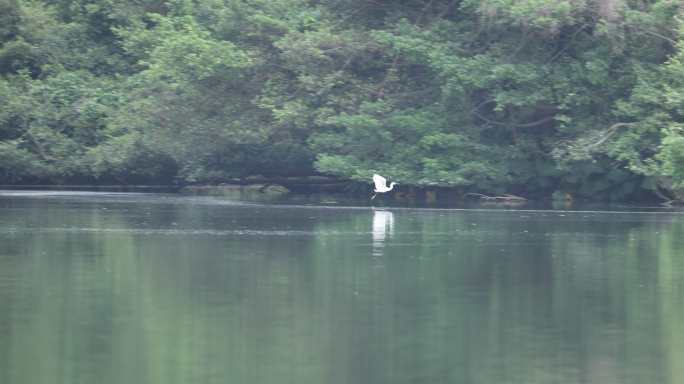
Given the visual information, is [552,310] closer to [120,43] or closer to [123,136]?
[123,136]

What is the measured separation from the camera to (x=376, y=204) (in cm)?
3334

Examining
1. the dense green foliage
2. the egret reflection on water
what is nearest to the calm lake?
the egret reflection on water

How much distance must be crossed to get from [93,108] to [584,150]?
54.7ft

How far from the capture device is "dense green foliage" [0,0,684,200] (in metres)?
31.9

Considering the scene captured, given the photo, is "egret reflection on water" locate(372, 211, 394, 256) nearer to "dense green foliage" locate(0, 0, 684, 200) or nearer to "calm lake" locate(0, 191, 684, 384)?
"calm lake" locate(0, 191, 684, 384)

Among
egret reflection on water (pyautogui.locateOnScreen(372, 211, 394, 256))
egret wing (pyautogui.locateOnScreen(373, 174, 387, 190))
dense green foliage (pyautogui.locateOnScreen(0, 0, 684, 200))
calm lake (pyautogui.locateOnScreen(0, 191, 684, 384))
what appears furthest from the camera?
egret wing (pyautogui.locateOnScreen(373, 174, 387, 190))

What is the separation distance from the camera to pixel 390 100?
115 ft

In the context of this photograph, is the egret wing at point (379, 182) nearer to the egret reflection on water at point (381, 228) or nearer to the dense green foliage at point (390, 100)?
the dense green foliage at point (390, 100)

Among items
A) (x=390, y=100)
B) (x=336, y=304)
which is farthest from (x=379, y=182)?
(x=336, y=304)

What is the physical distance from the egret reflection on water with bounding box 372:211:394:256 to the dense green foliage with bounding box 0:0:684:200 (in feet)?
17.4

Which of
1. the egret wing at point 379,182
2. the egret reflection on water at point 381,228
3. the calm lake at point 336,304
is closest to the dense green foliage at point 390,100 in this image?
the egret wing at point 379,182

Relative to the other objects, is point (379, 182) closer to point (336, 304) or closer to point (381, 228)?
point (381, 228)

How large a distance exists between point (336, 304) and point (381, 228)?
10.8m

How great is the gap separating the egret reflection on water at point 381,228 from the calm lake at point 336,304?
3.3 inches
